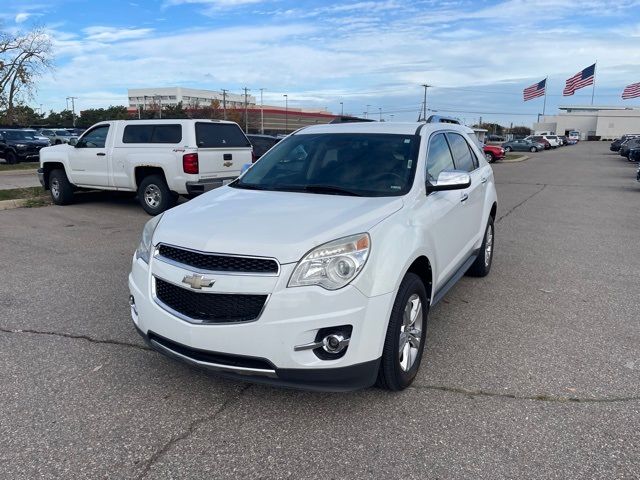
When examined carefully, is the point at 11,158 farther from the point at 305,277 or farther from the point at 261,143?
the point at 305,277

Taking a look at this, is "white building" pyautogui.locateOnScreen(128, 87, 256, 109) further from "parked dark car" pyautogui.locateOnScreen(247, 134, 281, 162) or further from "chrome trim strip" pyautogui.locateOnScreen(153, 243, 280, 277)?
"chrome trim strip" pyautogui.locateOnScreen(153, 243, 280, 277)

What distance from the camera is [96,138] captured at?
36.9 ft

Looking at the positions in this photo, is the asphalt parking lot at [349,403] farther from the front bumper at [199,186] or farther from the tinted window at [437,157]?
the front bumper at [199,186]

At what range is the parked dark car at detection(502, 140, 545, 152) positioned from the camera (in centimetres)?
5666

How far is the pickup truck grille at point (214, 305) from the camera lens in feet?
9.70

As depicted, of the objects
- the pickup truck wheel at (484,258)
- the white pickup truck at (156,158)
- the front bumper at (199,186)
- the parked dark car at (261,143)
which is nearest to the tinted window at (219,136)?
the white pickup truck at (156,158)

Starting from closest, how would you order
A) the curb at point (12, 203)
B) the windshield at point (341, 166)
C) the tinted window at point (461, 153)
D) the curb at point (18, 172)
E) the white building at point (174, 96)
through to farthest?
the windshield at point (341, 166) < the tinted window at point (461, 153) < the curb at point (12, 203) < the curb at point (18, 172) < the white building at point (174, 96)

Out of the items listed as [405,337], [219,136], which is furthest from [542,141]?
[405,337]

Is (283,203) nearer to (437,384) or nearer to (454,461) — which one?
(437,384)

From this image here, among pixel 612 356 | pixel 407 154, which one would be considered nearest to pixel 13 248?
pixel 407 154

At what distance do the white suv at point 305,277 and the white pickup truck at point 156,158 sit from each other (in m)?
6.22

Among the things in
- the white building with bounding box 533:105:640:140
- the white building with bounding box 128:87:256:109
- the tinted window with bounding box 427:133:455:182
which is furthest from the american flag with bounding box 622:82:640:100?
the white building with bounding box 128:87:256:109

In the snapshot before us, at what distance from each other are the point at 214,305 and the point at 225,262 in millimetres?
255

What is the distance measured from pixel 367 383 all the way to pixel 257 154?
1251cm
